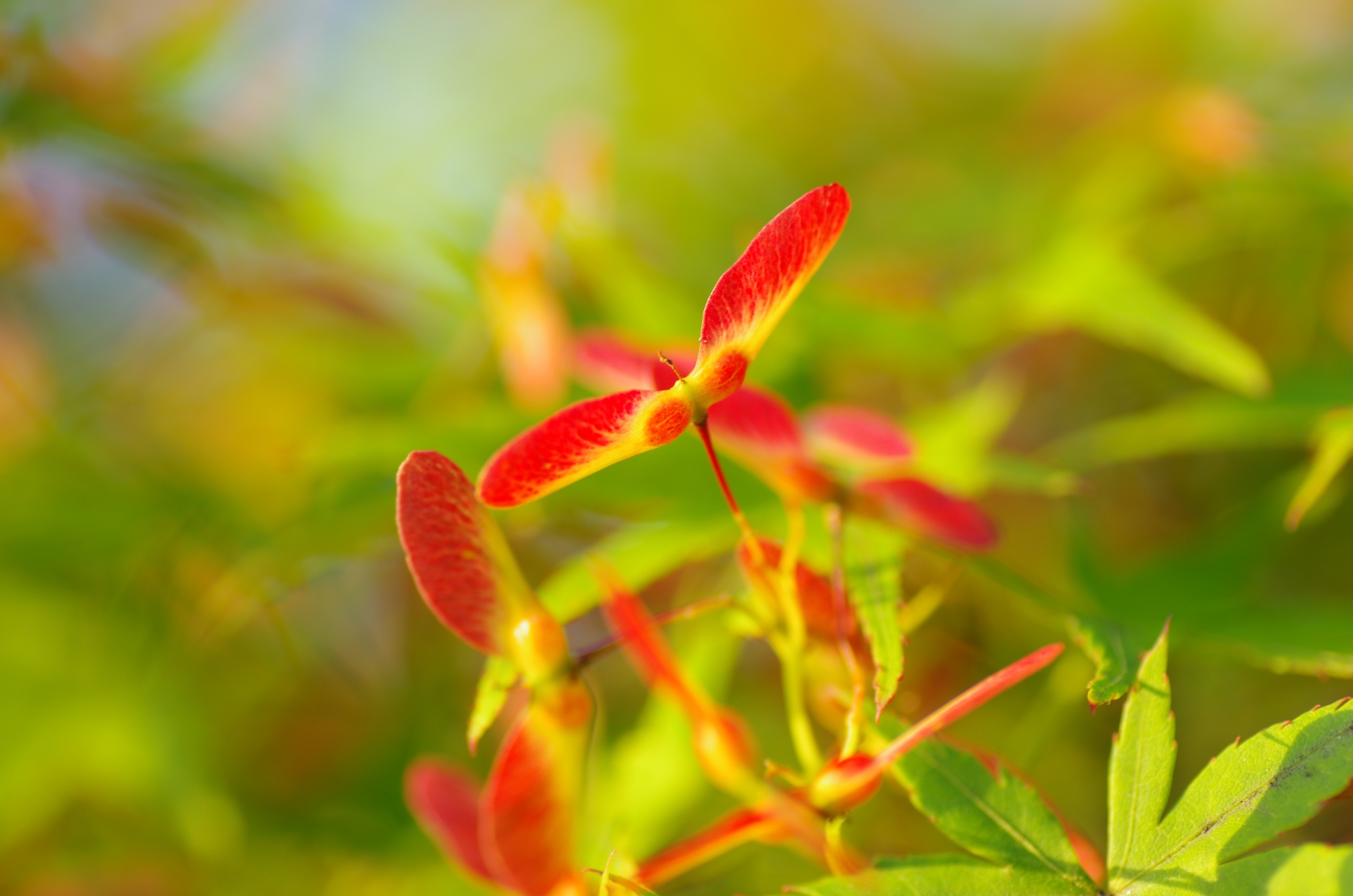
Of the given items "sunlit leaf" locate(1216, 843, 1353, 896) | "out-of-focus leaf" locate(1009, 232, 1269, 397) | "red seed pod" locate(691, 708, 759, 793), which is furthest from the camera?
"out-of-focus leaf" locate(1009, 232, 1269, 397)

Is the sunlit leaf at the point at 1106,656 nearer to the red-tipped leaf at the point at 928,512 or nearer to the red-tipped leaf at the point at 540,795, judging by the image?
the red-tipped leaf at the point at 928,512

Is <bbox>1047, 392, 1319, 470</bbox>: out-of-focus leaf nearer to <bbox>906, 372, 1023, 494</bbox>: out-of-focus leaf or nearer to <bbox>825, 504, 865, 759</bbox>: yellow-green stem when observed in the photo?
<bbox>906, 372, 1023, 494</bbox>: out-of-focus leaf

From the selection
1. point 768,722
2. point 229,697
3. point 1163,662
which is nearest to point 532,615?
point 1163,662

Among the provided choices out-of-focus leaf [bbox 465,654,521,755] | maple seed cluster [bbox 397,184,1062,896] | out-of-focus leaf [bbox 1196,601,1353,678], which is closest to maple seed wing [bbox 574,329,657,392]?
maple seed cluster [bbox 397,184,1062,896]

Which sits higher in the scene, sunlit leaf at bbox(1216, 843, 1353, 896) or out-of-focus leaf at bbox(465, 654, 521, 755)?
out-of-focus leaf at bbox(465, 654, 521, 755)

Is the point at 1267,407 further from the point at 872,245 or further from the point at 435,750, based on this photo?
the point at 435,750

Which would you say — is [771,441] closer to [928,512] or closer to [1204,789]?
[928,512]

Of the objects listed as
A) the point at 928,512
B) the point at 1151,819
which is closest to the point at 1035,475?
the point at 928,512
